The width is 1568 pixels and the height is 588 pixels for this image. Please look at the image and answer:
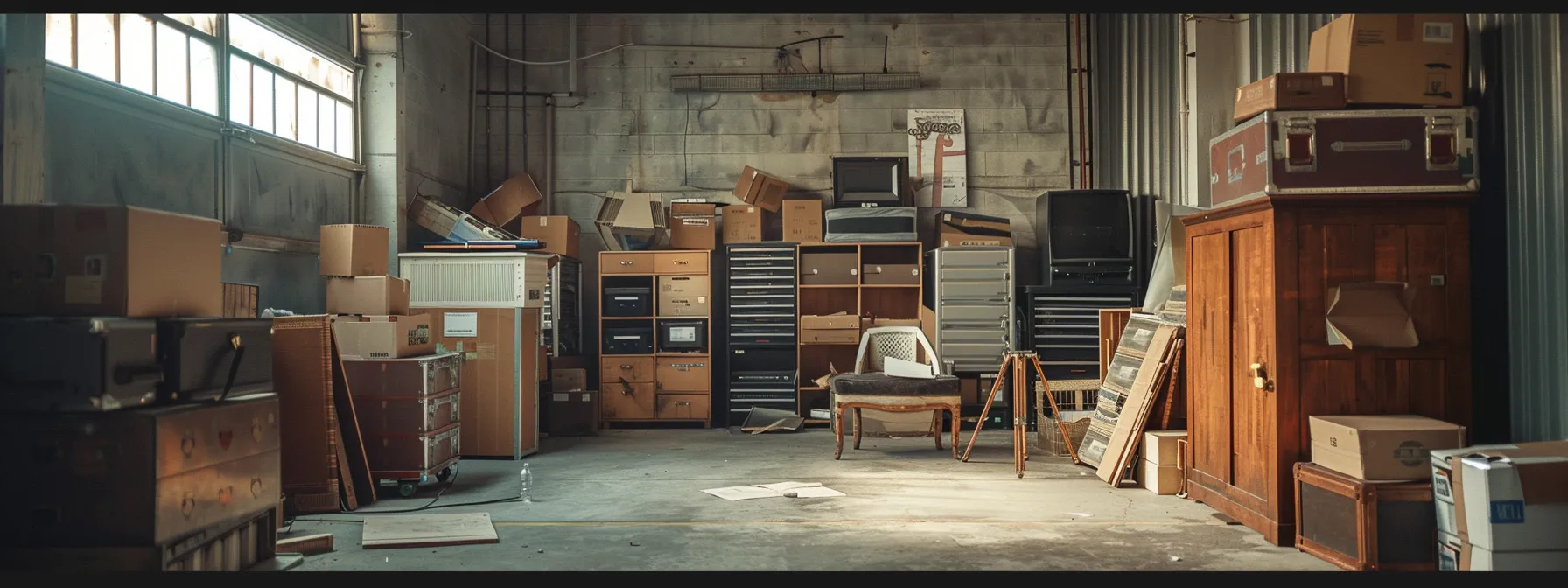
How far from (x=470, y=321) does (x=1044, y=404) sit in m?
4.16

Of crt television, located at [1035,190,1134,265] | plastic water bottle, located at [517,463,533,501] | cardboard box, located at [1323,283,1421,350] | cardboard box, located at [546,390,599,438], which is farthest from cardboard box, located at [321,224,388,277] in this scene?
crt television, located at [1035,190,1134,265]

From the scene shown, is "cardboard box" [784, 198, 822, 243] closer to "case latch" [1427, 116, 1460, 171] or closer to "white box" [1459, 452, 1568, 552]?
"case latch" [1427, 116, 1460, 171]

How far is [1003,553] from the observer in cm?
384

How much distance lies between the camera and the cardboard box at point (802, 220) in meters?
8.52

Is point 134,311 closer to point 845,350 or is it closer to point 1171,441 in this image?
point 1171,441

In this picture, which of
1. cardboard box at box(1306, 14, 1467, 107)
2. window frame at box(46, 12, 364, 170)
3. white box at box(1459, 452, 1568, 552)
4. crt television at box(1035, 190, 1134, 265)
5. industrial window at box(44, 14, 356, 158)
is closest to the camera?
white box at box(1459, 452, 1568, 552)

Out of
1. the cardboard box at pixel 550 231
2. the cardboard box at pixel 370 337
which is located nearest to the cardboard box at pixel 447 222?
the cardboard box at pixel 550 231

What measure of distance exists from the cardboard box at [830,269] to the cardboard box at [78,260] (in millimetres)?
5711

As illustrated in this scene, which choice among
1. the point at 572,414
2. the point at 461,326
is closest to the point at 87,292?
the point at 461,326

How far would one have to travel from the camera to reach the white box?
3.07 meters

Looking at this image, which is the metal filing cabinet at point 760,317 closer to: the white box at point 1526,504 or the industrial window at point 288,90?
the industrial window at point 288,90

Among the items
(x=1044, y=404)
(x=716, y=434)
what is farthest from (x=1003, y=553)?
(x=716, y=434)

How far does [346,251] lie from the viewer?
18.0 ft

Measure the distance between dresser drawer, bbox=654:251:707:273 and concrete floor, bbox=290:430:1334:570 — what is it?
7.06 ft
